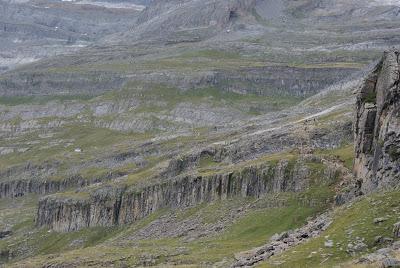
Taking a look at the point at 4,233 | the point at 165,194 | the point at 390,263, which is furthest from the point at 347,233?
the point at 4,233

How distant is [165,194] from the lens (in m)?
135

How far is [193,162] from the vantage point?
470 ft

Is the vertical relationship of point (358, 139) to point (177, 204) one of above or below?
above

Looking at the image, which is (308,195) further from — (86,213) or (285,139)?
(86,213)

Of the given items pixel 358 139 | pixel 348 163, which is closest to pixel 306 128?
pixel 348 163

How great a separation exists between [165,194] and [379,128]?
64.7 metres

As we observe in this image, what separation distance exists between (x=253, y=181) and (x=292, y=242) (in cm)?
4725

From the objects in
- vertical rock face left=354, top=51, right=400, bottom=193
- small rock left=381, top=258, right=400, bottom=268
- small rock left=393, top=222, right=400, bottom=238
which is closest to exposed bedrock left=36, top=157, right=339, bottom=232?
vertical rock face left=354, top=51, right=400, bottom=193

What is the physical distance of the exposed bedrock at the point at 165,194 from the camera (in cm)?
10700

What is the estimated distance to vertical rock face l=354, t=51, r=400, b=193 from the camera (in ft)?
231

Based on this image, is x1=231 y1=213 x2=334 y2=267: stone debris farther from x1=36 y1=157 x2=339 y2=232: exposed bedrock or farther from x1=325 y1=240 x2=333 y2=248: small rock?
x1=36 y1=157 x2=339 y2=232: exposed bedrock

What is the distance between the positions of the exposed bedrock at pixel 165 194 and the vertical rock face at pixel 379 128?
15753 millimetres

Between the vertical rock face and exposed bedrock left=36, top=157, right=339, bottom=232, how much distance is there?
1575 centimetres

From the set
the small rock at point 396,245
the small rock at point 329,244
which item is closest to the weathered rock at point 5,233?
the small rock at point 329,244
